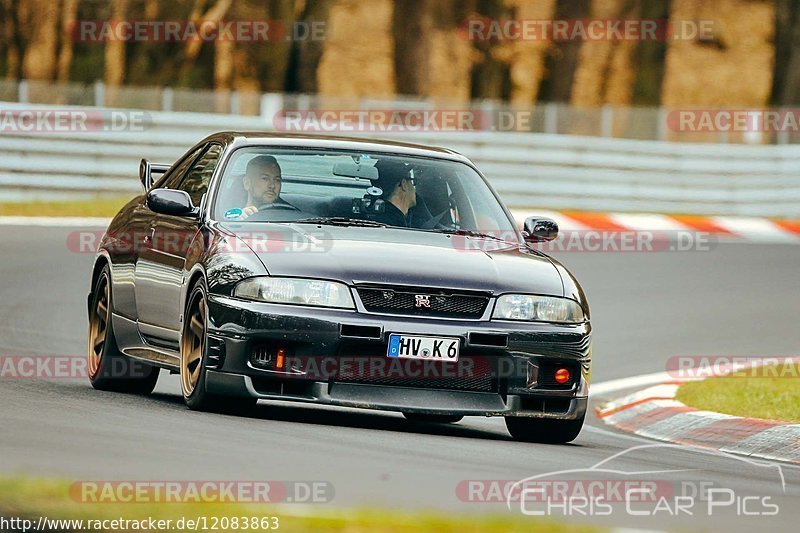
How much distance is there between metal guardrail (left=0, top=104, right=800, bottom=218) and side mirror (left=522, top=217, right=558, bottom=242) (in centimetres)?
1381

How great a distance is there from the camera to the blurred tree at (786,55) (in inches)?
1405

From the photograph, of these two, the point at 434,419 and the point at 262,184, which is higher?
the point at 262,184

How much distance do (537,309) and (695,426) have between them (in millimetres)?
2105

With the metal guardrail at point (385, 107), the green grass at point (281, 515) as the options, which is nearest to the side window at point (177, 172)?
the green grass at point (281, 515)

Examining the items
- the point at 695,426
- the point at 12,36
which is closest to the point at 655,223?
the point at 695,426

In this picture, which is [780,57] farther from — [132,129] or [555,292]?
[555,292]

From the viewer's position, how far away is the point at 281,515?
595 cm

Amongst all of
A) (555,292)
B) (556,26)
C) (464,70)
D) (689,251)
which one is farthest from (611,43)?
(555,292)

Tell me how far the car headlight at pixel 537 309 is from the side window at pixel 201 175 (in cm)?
200

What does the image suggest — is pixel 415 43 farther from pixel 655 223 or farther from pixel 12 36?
pixel 12 36

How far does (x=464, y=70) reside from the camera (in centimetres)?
5850

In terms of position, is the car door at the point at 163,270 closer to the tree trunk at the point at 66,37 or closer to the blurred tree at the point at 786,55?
the blurred tree at the point at 786,55

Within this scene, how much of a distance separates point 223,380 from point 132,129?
15.9 meters

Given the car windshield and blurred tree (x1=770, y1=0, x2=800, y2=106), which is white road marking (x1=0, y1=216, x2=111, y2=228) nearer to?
the car windshield
